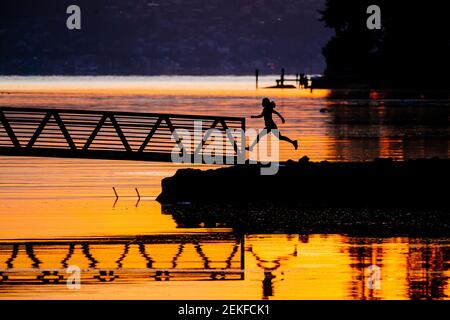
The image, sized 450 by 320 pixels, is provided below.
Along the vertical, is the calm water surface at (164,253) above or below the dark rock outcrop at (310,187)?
below

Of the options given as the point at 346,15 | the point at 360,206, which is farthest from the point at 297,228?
the point at 346,15

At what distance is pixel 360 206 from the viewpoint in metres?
35.2

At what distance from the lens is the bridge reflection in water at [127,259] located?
23281 millimetres

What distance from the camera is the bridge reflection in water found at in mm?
23281

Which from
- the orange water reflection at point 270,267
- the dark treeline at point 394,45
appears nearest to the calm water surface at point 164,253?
the orange water reflection at point 270,267

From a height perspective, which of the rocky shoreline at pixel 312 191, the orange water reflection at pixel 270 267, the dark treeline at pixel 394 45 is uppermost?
the dark treeline at pixel 394 45

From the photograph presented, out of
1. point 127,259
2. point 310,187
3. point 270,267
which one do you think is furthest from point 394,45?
point 270,267

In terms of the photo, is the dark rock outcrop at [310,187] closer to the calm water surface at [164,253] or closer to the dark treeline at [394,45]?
the calm water surface at [164,253]

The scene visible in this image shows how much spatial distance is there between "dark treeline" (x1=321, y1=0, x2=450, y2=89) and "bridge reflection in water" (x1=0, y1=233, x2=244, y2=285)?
362ft

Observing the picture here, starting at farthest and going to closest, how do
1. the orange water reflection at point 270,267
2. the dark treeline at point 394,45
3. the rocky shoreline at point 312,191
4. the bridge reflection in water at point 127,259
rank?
the dark treeline at point 394,45
the rocky shoreline at point 312,191
the bridge reflection in water at point 127,259
the orange water reflection at point 270,267

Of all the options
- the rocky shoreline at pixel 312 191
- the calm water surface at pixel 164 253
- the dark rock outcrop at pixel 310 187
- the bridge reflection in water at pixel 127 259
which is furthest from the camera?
the dark rock outcrop at pixel 310 187

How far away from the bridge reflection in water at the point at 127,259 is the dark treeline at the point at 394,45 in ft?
362
